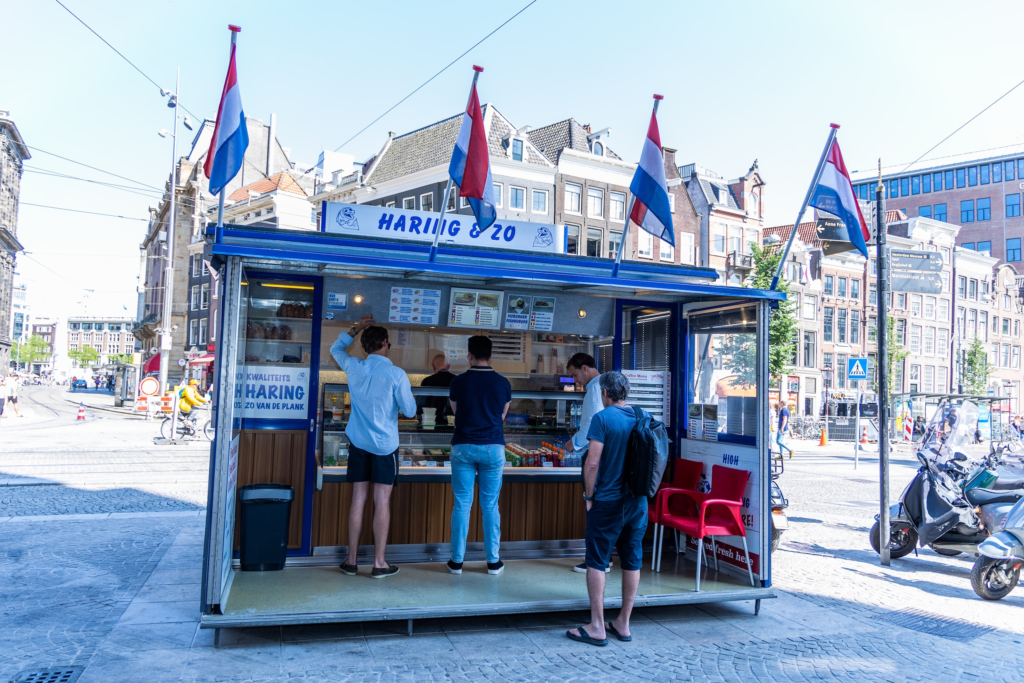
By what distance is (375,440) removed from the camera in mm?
6035

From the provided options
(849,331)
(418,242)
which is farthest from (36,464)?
(849,331)

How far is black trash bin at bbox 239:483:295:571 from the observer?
597cm

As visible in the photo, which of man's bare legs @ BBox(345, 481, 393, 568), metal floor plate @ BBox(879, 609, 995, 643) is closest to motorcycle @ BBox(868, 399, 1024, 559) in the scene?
metal floor plate @ BBox(879, 609, 995, 643)

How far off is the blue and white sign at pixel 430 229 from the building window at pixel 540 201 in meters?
31.7

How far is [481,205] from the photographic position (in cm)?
605

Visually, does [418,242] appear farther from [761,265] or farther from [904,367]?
[904,367]

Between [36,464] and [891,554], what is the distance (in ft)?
46.8

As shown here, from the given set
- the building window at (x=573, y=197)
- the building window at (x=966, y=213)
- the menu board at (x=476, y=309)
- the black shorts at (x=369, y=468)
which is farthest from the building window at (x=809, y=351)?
the black shorts at (x=369, y=468)

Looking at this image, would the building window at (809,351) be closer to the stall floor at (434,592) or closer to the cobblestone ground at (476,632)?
the cobblestone ground at (476,632)

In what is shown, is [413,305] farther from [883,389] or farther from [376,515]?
[883,389]

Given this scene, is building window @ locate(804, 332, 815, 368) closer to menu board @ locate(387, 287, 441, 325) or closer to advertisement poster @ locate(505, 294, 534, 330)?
advertisement poster @ locate(505, 294, 534, 330)

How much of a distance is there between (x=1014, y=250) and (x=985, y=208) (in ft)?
14.5

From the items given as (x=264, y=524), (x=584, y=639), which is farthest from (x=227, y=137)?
Answer: (x=584, y=639)

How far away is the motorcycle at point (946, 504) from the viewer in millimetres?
7875
